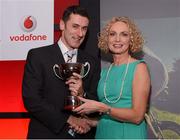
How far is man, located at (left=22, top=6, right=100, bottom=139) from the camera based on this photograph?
2.25 meters

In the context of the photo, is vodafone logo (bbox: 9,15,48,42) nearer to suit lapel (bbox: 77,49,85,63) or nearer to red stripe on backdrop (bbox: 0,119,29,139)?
suit lapel (bbox: 77,49,85,63)

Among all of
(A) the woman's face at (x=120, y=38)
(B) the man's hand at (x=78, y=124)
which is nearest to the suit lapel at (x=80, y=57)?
(A) the woman's face at (x=120, y=38)

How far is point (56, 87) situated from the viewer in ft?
7.65

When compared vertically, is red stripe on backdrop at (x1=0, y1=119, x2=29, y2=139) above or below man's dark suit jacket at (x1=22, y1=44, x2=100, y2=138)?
below

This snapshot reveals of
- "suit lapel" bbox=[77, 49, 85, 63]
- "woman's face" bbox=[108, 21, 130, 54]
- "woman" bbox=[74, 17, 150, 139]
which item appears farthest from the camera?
"suit lapel" bbox=[77, 49, 85, 63]

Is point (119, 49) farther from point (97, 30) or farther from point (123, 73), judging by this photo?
point (97, 30)

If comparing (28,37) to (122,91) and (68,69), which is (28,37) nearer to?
(68,69)

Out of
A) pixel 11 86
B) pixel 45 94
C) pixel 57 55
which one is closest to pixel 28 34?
pixel 11 86

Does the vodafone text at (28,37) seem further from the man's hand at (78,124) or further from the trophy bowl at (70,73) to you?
the man's hand at (78,124)

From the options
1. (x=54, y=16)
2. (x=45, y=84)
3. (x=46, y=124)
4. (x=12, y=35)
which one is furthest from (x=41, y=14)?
(x=46, y=124)

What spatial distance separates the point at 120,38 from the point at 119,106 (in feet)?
1.42

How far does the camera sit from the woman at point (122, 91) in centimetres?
220

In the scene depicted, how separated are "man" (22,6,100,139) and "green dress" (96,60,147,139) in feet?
0.34

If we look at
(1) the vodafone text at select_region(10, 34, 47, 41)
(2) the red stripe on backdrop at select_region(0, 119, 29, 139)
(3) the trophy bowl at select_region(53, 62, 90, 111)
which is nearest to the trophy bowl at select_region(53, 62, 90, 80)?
(3) the trophy bowl at select_region(53, 62, 90, 111)
